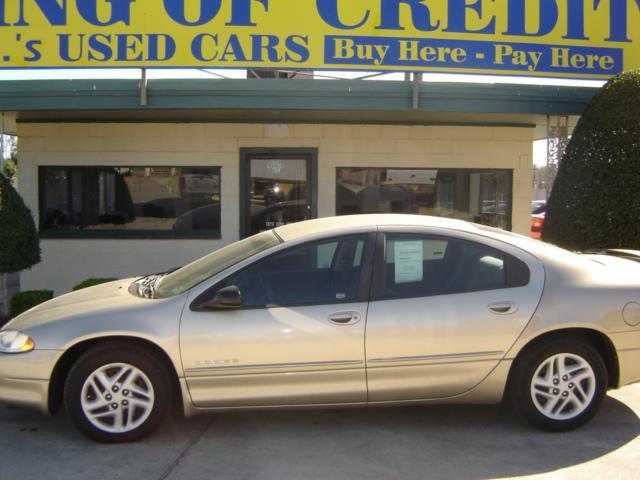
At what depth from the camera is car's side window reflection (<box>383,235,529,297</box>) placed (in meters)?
4.50

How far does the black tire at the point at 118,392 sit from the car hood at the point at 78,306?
0.96 feet

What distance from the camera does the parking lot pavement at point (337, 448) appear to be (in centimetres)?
399

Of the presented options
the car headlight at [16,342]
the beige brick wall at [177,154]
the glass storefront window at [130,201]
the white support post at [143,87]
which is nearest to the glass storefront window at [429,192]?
the beige brick wall at [177,154]

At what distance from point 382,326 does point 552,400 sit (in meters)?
1.29

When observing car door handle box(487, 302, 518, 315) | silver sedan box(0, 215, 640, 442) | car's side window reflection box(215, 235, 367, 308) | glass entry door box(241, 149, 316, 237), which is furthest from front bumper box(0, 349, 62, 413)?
glass entry door box(241, 149, 316, 237)

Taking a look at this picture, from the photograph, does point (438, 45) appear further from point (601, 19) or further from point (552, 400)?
point (552, 400)

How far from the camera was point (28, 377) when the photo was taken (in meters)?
4.30

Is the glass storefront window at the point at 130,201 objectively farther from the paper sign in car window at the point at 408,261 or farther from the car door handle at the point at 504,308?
the car door handle at the point at 504,308

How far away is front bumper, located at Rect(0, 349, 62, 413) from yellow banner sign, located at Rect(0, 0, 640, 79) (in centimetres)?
436

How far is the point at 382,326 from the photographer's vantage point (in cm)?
435

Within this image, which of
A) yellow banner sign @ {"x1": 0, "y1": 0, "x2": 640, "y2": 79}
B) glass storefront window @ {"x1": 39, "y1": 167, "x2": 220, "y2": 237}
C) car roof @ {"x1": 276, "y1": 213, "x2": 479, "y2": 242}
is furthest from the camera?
glass storefront window @ {"x1": 39, "y1": 167, "x2": 220, "y2": 237}

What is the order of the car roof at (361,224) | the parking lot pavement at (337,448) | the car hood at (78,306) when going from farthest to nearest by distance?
the car roof at (361,224) < the car hood at (78,306) < the parking lot pavement at (337,448)

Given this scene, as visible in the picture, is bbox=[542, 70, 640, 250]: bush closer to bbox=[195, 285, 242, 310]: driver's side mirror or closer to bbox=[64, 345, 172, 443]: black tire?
bbox=[195, 285, 242, 310]: driver's side mirror

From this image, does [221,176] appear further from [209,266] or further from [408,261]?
[408,261]
